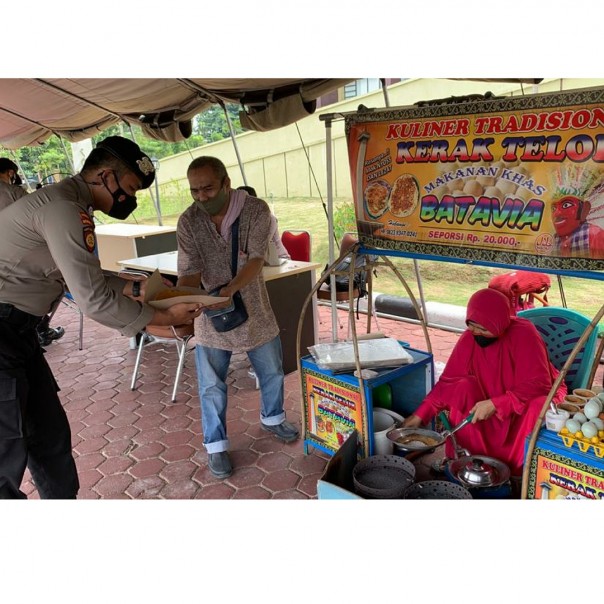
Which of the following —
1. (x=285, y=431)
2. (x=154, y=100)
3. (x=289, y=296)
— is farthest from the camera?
(x=154, y=100)

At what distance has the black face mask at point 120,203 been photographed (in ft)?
6.56

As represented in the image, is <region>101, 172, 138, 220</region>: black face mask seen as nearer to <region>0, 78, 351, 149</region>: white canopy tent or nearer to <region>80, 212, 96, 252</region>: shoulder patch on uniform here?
<region>80, 212, 96, 252</region>: shoulder patch on uniform

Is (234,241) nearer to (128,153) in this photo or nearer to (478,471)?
(128,153)

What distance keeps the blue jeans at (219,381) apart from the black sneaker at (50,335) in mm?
3528

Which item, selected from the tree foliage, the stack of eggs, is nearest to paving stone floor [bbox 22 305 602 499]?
the stack of eggs

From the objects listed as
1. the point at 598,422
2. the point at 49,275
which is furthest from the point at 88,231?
the point at 598,422

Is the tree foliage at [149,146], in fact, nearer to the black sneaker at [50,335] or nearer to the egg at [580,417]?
the black sneaker at [50,335]

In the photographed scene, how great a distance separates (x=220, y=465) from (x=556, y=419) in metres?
1.92

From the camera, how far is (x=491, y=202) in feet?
6.81

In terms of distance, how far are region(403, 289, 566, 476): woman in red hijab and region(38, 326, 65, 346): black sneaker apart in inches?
183

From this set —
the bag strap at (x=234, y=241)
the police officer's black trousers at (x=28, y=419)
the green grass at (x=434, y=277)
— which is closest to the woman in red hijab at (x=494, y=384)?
the bag strap at (x=234, y=241)

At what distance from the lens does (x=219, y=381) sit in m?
2.99
